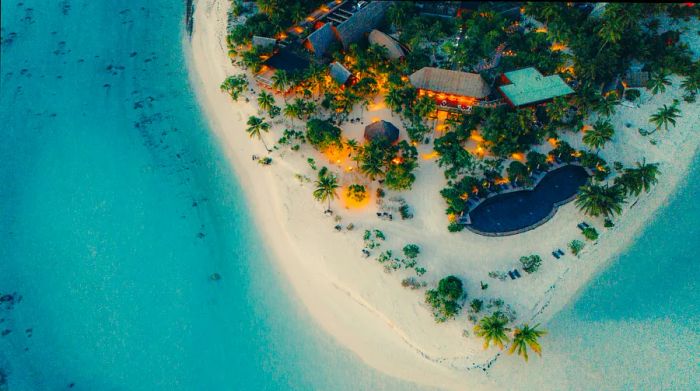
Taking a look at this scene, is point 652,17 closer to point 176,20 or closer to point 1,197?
point 176,20

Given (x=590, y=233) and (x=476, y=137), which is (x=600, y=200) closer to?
(x=590, y=233)

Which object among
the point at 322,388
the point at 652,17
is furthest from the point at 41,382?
the point at 652,17

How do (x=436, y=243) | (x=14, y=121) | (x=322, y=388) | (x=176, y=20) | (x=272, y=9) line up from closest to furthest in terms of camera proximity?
(x=322, y=388) < (x=436, y=243) < (x=14, y=121) < (x=272, y=9) < (x=176, y=20)

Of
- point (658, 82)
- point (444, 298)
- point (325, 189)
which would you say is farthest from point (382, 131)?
point (658, 82)

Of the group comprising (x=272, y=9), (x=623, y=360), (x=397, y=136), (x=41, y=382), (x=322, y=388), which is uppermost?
(x=272, y=9)

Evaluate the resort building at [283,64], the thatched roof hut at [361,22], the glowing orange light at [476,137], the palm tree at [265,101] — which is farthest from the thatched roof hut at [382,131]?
the thatched roof hut at [361,22]

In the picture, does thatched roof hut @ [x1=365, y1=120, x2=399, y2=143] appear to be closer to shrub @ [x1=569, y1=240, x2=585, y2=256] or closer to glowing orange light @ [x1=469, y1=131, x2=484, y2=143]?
glowing orange light @ [x1=469, y1=131, x2=484, y2=143]
